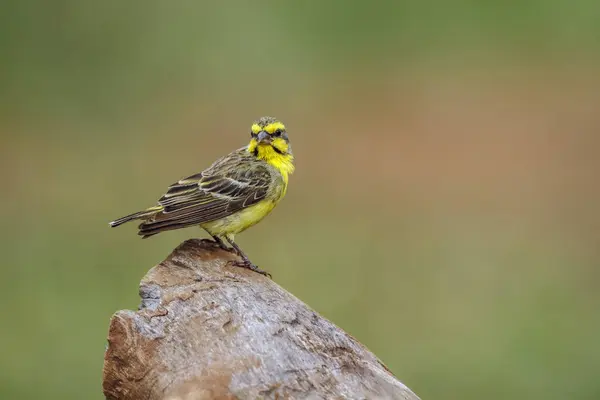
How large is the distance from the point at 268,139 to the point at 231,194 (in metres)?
0.62

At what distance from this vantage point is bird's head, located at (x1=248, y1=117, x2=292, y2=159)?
8.02m

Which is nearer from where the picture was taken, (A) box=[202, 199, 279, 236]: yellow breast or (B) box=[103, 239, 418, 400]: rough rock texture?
(B) box=[103, 239, 418, 400]: rough rock texture

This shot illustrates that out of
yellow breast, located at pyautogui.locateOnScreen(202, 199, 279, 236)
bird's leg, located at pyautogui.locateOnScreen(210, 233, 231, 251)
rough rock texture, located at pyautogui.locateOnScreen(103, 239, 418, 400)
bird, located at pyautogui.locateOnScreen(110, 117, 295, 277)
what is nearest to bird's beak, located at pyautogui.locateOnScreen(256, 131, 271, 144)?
bird, located at pyautogui.locateOnScreen(110, 117, 295, 277)

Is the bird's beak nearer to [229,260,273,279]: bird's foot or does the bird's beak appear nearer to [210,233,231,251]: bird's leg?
[210,233,231,251]: bird's leg

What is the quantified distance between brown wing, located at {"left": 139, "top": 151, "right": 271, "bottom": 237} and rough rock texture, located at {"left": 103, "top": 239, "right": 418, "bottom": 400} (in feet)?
5.03

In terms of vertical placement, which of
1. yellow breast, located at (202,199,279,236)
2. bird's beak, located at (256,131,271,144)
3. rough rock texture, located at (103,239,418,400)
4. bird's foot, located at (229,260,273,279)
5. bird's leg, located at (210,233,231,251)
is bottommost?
rough rock texture, located at (103,239,418,400)

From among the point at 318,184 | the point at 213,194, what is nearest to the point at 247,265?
the point at 213,194

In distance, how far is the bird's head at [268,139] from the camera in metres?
8.02

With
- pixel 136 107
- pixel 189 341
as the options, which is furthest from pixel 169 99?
pixel 189 341

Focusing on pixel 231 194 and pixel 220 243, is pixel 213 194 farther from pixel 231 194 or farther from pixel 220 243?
pixel 220 243

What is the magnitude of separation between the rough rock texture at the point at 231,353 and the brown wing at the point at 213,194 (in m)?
1.53

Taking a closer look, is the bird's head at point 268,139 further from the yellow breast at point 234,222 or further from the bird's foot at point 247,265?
the bird's foot at point 247,265

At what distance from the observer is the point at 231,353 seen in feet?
17.2

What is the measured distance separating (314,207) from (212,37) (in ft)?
16.2
